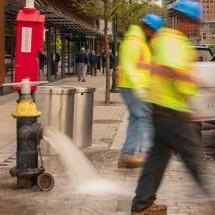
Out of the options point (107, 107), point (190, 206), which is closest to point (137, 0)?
point (107, 107)

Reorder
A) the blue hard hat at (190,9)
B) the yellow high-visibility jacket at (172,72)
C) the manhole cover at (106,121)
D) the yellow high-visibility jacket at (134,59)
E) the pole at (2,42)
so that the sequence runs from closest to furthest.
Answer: the yellow high-visibility jacket at (172,72)
the blue hard hat at (190,9)
the yellow high-visibility jacket at (134,59)
the manhole cover at (106,121)
the pole at (2,42)

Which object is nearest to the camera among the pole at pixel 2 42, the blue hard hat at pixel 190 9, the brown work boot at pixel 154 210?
the blue hard hat at pixel 190 9

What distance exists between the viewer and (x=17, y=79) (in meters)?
8.80

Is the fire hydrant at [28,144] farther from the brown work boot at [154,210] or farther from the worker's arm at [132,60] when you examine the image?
the brown work boot at [154,210]

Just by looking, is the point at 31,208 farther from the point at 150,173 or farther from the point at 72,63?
the point at 72,63

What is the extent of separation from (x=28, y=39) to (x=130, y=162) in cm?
206

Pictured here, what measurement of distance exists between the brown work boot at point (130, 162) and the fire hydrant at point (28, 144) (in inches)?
59.0

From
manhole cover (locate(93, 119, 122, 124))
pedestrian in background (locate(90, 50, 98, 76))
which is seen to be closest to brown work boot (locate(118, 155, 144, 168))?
manhole cover (locate(93, 119, 122, 124))

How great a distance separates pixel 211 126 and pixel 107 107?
6.63 meters

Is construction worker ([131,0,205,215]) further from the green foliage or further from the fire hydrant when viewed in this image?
the green foliage

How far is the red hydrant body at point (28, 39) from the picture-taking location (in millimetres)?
8219

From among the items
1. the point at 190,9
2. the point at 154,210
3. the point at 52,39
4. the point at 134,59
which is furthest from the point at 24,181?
the point at 52,39

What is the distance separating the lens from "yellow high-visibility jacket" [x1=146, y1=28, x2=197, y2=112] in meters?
5.40

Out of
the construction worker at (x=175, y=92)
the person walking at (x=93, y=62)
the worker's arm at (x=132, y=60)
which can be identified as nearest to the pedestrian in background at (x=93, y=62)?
the person walking at (x=93, y=62)
